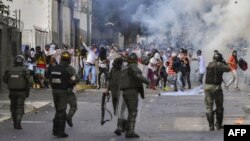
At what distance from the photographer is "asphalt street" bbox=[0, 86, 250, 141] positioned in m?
15.3

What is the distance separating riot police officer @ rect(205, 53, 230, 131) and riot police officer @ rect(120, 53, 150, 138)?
175 cm

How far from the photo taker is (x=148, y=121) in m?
18.1

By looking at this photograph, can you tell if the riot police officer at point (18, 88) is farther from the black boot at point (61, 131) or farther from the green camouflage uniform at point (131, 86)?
the green camouflage uniform at point (131, 86)

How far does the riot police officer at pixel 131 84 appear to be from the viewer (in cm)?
1532

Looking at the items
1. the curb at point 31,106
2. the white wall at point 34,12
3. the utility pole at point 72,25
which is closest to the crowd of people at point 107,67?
the curb at point 31,106

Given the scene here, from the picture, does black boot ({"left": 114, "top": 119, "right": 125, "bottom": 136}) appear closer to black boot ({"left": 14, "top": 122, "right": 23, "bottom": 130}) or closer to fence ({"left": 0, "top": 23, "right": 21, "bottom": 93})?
black boot ({"left": 14, "top": 122, "right": 23, "bottom": 130})

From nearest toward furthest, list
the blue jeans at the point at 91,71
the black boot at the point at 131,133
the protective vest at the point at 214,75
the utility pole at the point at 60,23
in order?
1. the black boot at the point at 131,133
2. the protective vest at the point at 214,75
3. the blue jeans at the point at 91,71
4. the utility pole at the point at 60,23

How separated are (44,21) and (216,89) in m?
25.1

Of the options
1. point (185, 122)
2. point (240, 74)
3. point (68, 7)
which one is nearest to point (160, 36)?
point (68, 7)

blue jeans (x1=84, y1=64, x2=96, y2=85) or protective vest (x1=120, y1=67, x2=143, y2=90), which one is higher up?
protective vest (x1=120, y1=67, x2=143, y2=90)

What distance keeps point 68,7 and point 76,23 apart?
2.29m

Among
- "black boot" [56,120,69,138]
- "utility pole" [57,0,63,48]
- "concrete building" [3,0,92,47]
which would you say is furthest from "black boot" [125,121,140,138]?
"utility pole" [57,0,63,48]

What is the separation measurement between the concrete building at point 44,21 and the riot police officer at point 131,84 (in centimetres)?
2086

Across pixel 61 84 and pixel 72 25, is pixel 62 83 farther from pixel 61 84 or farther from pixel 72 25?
pixel 72 25
